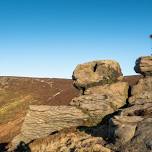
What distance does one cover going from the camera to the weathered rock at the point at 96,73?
116 ft

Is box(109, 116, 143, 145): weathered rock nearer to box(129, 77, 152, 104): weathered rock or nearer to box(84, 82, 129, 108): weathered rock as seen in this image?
box(129, 77, 152, 104): weathered rock

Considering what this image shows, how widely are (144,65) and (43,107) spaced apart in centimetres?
1061

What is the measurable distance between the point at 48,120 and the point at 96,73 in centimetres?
725

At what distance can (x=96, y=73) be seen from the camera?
118 ft

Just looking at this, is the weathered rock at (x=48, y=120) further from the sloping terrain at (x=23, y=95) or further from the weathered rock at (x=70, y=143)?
the sloping terrain at (x=23, y=95)

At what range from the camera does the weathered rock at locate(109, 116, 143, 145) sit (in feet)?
78.1

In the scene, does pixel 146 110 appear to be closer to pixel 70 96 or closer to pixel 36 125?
pixel 36 125

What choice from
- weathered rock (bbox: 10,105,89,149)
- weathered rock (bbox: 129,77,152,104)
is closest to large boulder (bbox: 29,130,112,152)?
weathered rock (bbox: 10,105,89,149)

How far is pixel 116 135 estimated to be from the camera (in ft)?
79.8

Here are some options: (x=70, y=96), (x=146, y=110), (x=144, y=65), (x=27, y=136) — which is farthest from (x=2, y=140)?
(x=146, y=110)

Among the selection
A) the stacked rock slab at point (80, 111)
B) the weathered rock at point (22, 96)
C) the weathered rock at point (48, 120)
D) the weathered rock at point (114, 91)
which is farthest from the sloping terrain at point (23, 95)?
the weathered rock at point (114, 91)

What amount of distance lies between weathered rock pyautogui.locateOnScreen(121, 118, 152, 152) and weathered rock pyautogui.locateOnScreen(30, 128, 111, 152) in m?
1.61

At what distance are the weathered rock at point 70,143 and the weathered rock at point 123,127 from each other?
117 centimetres

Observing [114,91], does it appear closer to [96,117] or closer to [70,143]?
[96,117]
